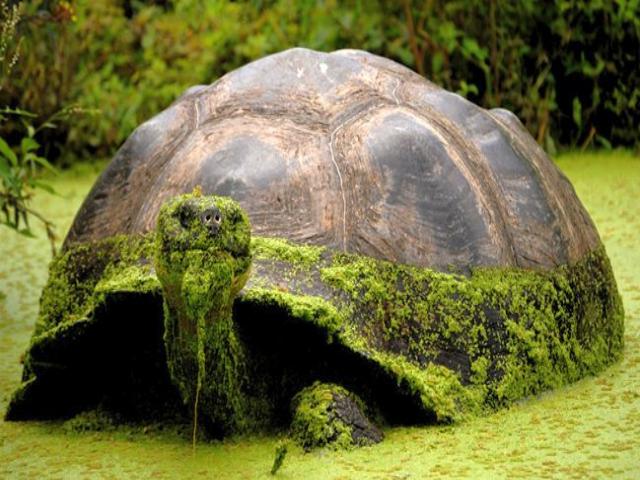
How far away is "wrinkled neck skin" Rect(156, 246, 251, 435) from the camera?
238 cm

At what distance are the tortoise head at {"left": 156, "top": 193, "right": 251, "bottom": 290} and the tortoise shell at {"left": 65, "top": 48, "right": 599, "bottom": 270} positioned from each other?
35 cm

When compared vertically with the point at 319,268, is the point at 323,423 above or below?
below

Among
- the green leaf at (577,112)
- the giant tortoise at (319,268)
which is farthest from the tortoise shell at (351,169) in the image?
the green leaf at (577,112)

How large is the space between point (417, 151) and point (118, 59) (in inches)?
190

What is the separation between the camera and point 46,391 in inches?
117

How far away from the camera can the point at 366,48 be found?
6.65 m

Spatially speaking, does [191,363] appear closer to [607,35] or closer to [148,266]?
[148,266]

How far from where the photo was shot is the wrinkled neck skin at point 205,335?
238 cm

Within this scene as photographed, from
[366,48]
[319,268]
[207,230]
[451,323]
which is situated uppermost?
[366,48]

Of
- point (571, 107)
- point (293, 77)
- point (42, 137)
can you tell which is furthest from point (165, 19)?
point (293, 77)

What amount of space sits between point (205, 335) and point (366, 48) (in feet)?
14.2

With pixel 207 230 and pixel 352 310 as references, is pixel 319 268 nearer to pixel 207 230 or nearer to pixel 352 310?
pixel 352 310

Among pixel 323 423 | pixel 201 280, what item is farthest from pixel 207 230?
pixel 323 423

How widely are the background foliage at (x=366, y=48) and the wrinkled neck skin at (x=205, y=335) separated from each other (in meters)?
3.38
